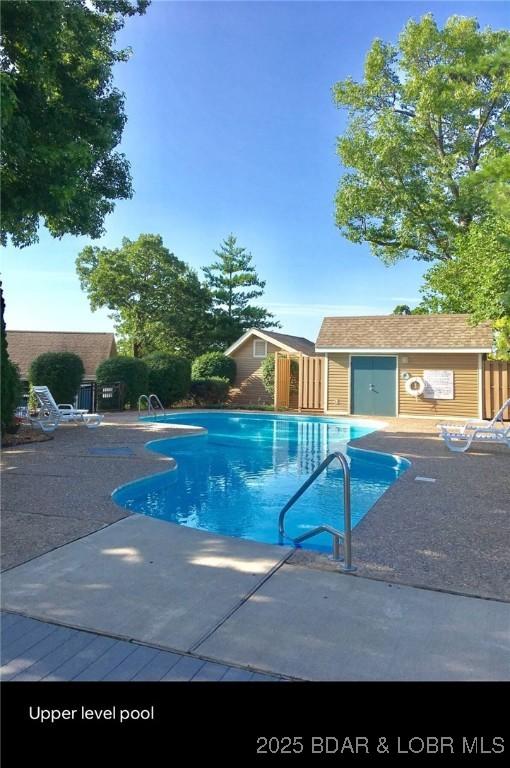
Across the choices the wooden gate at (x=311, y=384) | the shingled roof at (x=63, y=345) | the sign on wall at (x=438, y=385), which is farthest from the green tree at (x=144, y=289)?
the sign on wall at (x=438, y=385)

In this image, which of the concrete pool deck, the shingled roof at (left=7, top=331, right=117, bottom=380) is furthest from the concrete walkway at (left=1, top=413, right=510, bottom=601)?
the shingled roof at (left=7, top=331, right=117, bottom=380)

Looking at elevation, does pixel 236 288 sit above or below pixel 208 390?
above

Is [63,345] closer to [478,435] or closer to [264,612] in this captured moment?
[478,435]

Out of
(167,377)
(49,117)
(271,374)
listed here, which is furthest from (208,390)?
(49,117)

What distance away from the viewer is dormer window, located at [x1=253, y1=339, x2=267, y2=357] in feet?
79.8

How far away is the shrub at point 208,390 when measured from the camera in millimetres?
22250

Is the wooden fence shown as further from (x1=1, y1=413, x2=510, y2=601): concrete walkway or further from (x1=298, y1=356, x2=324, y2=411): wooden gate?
(x1=1, y1=413, x2=510, y2=601): concrete walkway

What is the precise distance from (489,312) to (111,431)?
10449 mm

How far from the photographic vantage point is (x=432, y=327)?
61.7 feet

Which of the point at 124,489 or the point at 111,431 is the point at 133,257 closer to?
the point at 111,431

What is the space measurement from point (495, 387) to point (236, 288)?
1942 cm

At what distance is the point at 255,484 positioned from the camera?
→ 27.4ft

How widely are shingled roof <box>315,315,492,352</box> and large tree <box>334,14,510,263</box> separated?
672cm
